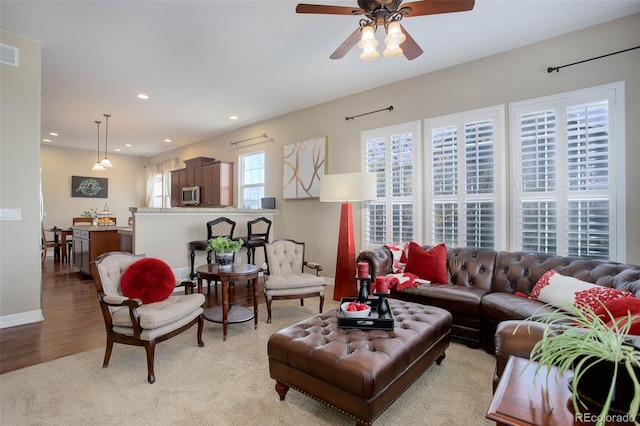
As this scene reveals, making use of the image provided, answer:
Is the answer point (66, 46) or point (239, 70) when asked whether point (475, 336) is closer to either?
point (239, 70)

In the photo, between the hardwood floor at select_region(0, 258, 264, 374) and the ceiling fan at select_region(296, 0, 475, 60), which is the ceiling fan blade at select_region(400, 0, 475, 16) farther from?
the hardwood floor at select_region(0, 258, 264, 374)

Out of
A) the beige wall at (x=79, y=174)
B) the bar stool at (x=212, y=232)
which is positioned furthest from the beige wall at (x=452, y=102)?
the beige wall at (x=79, y=174)

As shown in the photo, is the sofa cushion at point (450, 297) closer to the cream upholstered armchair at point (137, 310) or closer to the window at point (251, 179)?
the cream upholstered armchair at point (137, 310)

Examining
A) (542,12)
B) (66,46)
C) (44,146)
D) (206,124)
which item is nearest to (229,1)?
(66,46)

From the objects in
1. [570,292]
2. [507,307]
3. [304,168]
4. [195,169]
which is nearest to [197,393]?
[507,307]

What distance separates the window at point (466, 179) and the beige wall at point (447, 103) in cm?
23

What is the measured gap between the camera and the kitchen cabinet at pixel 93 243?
534cm

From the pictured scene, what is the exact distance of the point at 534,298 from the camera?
8.73 feet

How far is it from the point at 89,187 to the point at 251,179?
5.55m

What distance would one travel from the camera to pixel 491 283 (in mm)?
3125

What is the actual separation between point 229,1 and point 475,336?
3651 mm

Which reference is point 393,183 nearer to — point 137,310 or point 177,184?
point 137,310

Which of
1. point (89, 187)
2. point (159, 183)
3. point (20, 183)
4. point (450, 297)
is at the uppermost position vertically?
point (159, 183)

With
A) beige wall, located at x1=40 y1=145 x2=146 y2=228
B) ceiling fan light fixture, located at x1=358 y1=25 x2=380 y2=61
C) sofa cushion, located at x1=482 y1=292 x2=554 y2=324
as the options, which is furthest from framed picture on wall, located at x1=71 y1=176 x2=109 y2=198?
sofa cushion, located at x1=482 y1=292 x2=554 y2=324
